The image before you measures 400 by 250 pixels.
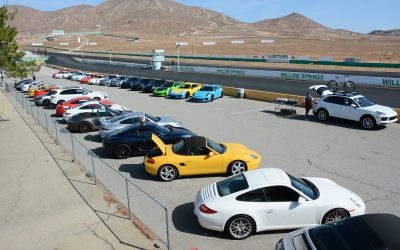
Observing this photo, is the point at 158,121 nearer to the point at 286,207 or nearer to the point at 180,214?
the point at 180,214

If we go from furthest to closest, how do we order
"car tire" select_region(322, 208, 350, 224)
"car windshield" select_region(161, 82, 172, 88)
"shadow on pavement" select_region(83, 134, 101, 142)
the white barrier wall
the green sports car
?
"car windshield" select_region(161, 82, 172, 88), the white barrier wall, the green sports car, "shadow on pavement" select_region(83, 134, 101, 142), "car tire" select_region(322, 208, 350, 224)

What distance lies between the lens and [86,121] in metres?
19.2

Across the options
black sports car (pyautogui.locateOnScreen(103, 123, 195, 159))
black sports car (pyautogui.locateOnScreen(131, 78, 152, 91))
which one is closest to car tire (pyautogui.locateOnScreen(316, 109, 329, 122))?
black sports car (pyautogui.locateOnScreen(103, 123, 195, 159))

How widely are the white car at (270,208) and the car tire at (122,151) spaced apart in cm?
664

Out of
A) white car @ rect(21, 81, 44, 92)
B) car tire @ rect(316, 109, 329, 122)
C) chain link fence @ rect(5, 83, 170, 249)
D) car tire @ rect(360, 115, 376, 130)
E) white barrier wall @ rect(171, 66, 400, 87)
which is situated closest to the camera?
chain link fence @ rect(5, 83, 170, 249)

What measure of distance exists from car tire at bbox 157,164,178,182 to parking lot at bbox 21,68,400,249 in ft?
0.64

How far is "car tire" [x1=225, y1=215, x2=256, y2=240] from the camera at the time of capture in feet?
26.7

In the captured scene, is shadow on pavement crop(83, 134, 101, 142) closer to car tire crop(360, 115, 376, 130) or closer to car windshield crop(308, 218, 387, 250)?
car tire crop(360, 115, 376, 130)

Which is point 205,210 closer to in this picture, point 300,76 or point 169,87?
point 169,87

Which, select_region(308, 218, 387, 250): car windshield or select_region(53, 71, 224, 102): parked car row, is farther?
select_region(53, 71, 224, 102): parked car row

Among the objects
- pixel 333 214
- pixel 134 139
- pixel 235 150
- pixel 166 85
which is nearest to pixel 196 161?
pixel 235 150

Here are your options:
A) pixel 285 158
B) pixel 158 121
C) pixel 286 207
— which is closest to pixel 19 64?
pixel 158 121

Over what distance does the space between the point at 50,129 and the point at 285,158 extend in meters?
13.0

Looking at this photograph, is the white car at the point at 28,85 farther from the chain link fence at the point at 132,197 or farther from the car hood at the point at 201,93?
the chain link fence at the point at 132,197
